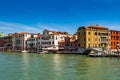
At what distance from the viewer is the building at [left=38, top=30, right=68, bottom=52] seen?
69.6m

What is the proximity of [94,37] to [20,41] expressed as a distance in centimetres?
3222

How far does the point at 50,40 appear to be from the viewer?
234 feet

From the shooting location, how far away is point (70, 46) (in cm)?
6531

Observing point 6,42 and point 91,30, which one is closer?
point 91,30

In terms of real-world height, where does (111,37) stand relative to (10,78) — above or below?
above

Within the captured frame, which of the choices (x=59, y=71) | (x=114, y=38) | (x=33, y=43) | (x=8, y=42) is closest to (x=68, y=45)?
(x=114, y=38)

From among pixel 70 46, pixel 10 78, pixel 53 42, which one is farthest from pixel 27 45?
pixel 10 78

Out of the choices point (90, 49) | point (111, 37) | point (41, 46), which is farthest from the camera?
point (41, 46)

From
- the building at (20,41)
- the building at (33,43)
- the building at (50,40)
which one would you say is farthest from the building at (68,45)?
the building at (20,41)

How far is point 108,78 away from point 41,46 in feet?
190

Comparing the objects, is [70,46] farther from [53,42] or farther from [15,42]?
[15,42]

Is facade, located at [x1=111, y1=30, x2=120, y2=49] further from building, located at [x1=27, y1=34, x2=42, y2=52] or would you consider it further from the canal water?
the canal water

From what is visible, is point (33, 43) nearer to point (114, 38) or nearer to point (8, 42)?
point (8, 42)

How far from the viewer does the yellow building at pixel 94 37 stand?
190ft
